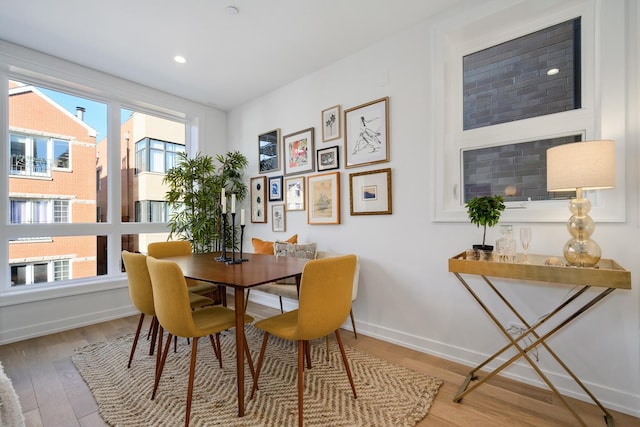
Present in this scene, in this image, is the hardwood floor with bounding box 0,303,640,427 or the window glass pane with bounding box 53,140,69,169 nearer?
the hardwood floor with bounding box 0,303,640,427

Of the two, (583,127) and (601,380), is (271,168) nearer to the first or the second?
(583,127)

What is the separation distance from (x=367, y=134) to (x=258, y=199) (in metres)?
1.90

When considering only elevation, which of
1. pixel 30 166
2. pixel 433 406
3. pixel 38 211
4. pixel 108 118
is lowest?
pixel 433 406

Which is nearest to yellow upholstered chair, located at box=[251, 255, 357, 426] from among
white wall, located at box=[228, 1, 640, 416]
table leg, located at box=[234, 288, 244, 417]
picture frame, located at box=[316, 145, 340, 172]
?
table leg, located at box=[234, 288, 244, 417]

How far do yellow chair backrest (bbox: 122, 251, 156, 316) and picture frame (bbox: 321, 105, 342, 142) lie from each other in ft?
7.03

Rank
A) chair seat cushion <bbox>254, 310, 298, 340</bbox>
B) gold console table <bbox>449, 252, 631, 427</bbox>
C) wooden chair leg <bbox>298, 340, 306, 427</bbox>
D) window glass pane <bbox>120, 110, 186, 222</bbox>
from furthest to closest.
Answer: window glass pane <bbox>120, 110, 186, 222</bbox>
chair seat cushion <bbox>254, 310, 298, 340</bbox>
wooden chair leg <bbox>298, 340, 306, 427</bbox>
gold console table <bbox>449, 252, 631, 427</bbox>

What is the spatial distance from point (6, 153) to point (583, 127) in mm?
4966

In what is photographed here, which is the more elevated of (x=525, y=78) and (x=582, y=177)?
(x=525, y=78)

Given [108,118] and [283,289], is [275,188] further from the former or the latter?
[108,118]

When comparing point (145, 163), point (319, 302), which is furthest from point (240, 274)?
point (145, 163)

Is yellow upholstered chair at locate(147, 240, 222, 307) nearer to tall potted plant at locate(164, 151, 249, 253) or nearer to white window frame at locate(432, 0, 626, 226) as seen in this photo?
tall potted plant at locate(164, 151, 249, 253)

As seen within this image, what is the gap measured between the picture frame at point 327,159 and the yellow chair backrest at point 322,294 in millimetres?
1654

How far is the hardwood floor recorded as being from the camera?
1.66m

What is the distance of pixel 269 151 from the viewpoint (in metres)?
3.92
